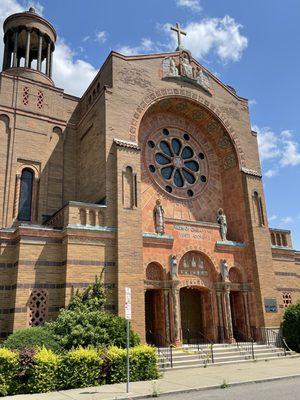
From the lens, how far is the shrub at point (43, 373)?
39.6 feet

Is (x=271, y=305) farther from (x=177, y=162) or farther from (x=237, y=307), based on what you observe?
(x=177, y=162)

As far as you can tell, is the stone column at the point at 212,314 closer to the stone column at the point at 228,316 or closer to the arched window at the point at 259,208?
the stone column at the point at 228,316

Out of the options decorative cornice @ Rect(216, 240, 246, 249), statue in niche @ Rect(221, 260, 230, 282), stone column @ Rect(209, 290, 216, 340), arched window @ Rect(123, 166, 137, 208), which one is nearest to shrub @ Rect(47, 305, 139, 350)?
arched window @ Rect(123, 166, 137, 208)

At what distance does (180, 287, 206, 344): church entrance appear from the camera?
2253 centimetres

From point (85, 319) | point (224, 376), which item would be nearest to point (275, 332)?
point (224, 376)

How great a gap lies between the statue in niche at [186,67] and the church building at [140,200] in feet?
0.31

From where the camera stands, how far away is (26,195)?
22844 mm

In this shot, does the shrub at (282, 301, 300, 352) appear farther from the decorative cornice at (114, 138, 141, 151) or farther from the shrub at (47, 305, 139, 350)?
the decorative cornice at (114, 138, 141, 151)

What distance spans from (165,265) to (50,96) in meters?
13.2

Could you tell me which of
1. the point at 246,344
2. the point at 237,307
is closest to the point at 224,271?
the point at 237,307

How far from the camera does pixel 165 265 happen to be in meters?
21.2

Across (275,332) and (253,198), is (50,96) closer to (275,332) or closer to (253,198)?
(253,198)

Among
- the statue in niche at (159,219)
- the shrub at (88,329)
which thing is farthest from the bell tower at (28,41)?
the shrub at (88,329)

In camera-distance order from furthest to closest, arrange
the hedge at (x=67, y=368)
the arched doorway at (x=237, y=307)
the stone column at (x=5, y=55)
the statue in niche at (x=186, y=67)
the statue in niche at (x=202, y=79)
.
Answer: the stone column at (x=5, y=55) → the statue in niche at (x=202, y=79) → the statue in niche at (x=186, y=67) → the arched doorway at (x=237, y=307) → the hedge at (x=67, y=368)
